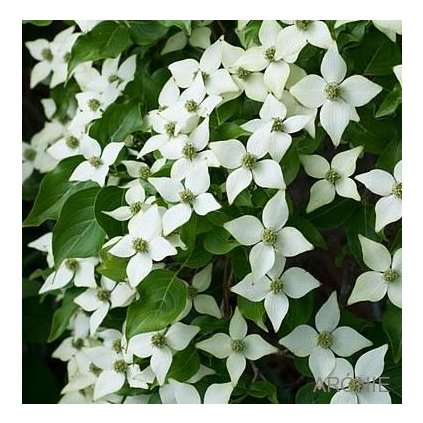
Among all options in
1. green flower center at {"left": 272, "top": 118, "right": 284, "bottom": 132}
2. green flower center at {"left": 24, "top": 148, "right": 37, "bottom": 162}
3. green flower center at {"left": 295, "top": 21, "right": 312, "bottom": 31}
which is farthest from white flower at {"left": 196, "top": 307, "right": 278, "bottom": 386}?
green flower center at {"left": 24, "top": 148, "right": 37, "bottom": 162}

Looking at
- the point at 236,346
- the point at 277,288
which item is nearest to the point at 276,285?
the point at 277,288

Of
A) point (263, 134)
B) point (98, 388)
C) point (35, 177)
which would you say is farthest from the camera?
point (35, 177)

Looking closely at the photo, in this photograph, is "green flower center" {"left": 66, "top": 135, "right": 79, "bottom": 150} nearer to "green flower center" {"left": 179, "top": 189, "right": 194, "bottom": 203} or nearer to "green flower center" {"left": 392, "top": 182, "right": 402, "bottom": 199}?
"green flower center" {"left": 179, "top": 189, "right": 194, "bottom": 203}

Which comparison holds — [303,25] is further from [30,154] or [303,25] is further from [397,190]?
[30,154]

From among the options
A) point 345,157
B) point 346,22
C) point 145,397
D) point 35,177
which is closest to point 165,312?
point 145,397

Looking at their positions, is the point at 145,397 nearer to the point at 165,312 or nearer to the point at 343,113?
the point at 165,312

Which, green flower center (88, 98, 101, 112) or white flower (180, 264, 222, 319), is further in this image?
green flower center (88, 98, 101, 112)
